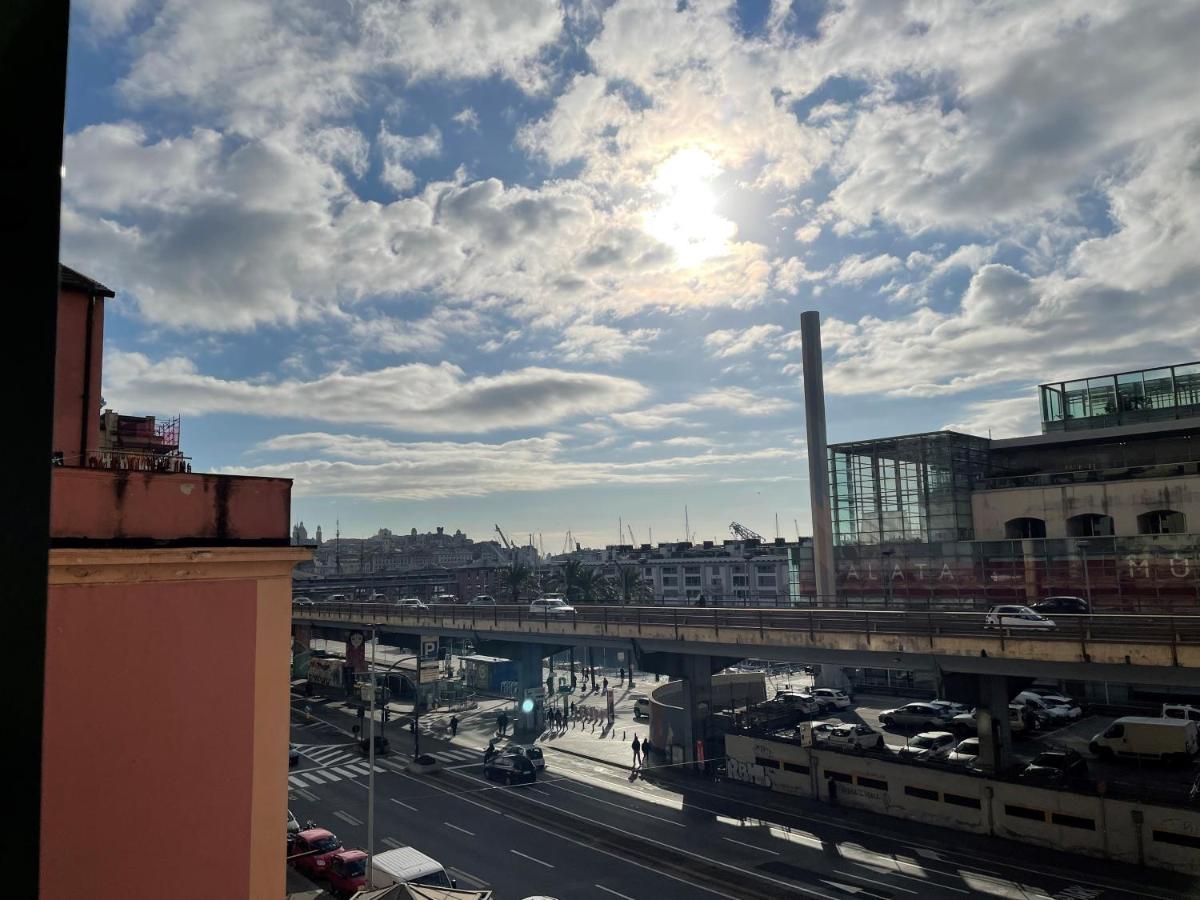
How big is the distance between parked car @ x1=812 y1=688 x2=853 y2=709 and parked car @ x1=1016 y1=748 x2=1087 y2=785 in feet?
63.1

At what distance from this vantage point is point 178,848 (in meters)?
10.6

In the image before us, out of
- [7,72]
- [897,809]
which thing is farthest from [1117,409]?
[7,72]

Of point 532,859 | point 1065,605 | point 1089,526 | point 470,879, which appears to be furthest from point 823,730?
point 1089,526

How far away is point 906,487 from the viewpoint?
198ft

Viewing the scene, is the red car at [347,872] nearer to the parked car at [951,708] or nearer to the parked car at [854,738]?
the parked car at [854,738]

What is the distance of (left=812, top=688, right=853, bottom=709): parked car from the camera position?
51531 mm

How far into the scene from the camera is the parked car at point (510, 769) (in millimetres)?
39562

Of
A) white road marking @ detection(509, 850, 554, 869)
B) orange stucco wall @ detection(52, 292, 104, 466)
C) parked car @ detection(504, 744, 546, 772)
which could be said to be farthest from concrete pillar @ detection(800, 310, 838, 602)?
orange stucco wall @ detection(52, 292, 104, 466)

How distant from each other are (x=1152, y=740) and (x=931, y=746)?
904cm

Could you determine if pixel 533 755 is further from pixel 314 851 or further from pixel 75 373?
pixel 75 373

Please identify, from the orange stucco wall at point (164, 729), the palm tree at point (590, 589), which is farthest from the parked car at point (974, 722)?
the orange stucco wall at point (164, 729)

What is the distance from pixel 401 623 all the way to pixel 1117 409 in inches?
2212

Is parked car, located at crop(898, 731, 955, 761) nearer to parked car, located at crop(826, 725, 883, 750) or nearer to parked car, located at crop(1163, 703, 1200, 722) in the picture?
parked car, located at crop(826, 725, 883, 750)

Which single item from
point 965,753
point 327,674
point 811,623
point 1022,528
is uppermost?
point 1022,528
